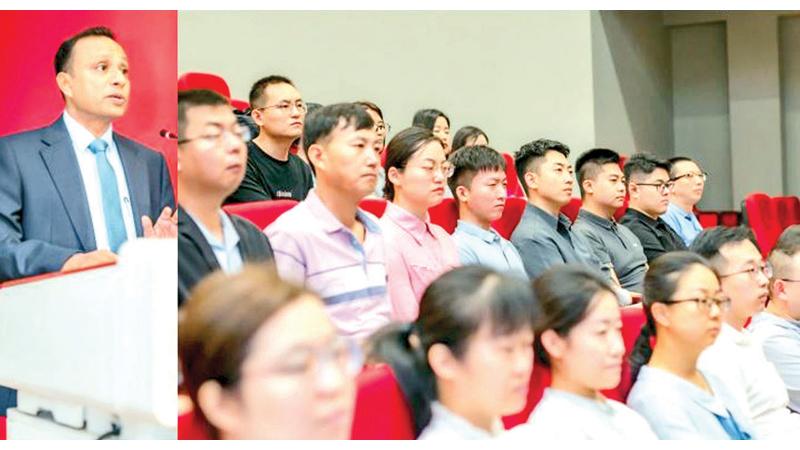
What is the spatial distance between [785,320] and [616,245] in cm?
25

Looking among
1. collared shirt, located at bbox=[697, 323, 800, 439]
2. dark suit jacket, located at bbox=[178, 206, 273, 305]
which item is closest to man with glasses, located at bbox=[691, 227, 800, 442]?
collared shirt, located at bbox=[697, 323, 800, 439]

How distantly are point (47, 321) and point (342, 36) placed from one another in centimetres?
98

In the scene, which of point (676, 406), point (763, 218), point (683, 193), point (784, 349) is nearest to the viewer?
point (676, 406)

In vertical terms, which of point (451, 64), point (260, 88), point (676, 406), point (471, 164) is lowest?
point (676, 406)

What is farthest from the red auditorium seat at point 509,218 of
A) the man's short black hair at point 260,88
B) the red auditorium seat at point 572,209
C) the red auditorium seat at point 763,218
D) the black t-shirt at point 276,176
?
the red auditorium seat at point 763,218

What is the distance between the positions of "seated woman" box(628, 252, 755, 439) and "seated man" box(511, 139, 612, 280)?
0.19 metres

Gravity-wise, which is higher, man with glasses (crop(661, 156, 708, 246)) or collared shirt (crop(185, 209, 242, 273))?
man with glasses (crop(661, 156, 708, 246))

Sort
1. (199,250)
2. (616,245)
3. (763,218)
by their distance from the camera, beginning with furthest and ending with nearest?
(763,218) < (616,245) < (199,250)

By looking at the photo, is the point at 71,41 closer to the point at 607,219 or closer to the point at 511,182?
the point at 607,219

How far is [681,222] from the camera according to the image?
135 cm

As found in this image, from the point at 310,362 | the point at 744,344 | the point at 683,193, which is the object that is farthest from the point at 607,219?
the point at 310,362

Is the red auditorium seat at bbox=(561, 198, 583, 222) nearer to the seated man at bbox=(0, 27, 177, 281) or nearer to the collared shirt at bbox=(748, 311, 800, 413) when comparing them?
the collared shirt at bbox=(748, 311, 800, 413)

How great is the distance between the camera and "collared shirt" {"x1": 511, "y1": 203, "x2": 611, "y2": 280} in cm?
104

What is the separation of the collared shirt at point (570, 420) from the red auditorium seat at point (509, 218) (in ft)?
1.40
